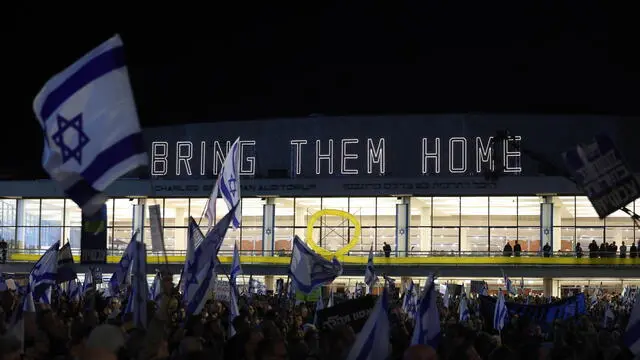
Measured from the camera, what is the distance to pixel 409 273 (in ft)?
191

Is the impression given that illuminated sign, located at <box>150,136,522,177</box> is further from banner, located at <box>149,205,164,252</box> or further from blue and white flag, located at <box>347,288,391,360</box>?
blue and white flag, located at <box>347,288,391,360</box>

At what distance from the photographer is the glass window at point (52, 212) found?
66438mm

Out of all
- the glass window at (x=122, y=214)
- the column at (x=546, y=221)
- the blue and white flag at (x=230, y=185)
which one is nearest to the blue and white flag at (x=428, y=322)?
the blue and white flag at (x=230, y=185)

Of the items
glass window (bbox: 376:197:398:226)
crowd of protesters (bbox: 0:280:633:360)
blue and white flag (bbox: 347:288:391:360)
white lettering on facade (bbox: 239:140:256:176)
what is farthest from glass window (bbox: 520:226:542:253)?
blue and white flag (bbox: 347:288:391:360)

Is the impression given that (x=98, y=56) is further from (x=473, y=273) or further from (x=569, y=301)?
(x=473, y=273)

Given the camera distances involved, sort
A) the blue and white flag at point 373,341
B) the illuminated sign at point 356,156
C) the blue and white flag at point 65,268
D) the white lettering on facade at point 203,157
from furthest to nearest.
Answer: the white lettering on facade at point 203,157
the illuminated sign at point 356,156
the blue and white flag at point 65,268
the blue and white flag at point 373,341

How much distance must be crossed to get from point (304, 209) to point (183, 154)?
775cm

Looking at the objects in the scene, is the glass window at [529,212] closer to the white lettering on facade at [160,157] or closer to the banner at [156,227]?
the white lettering on facade at [160,157]

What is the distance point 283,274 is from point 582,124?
1812cm

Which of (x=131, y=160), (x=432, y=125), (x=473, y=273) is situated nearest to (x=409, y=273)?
(x=473, y=273)

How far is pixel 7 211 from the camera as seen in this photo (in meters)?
66.2

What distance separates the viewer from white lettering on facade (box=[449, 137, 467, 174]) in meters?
61.7

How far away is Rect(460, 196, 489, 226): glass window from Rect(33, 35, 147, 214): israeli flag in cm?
5332

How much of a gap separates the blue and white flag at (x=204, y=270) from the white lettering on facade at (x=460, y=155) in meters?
47.8
